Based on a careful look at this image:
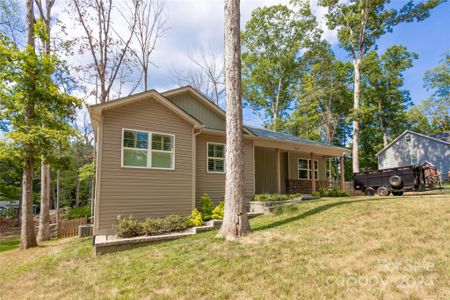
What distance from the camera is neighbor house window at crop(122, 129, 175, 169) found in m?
8.34

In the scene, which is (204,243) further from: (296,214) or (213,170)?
(213,170)

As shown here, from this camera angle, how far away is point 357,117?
18734 millimetres

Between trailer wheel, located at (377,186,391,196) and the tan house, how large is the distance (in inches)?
300

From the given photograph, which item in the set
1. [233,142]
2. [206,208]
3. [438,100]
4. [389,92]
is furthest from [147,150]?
[438,100]

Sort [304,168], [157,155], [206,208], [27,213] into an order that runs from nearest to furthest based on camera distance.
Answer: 1. [27,213]
2. [157,155]
3. [206,208]
4. [304,168]

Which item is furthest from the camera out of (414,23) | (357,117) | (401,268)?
(414,23)

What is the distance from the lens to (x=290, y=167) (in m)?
15.5

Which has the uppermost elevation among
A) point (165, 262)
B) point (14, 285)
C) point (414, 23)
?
point (414, 23)

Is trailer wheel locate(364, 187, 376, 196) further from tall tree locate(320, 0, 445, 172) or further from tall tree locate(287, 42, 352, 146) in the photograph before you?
tall tree locate(287, 42, 352, 146)

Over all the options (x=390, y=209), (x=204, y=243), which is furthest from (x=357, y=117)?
(x=204, y=243)

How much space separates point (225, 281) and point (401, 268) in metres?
2.62

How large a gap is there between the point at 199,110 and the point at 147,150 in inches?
148

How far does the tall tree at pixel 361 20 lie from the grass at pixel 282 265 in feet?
48.1

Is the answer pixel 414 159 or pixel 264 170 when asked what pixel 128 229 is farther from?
pixel 414 159
